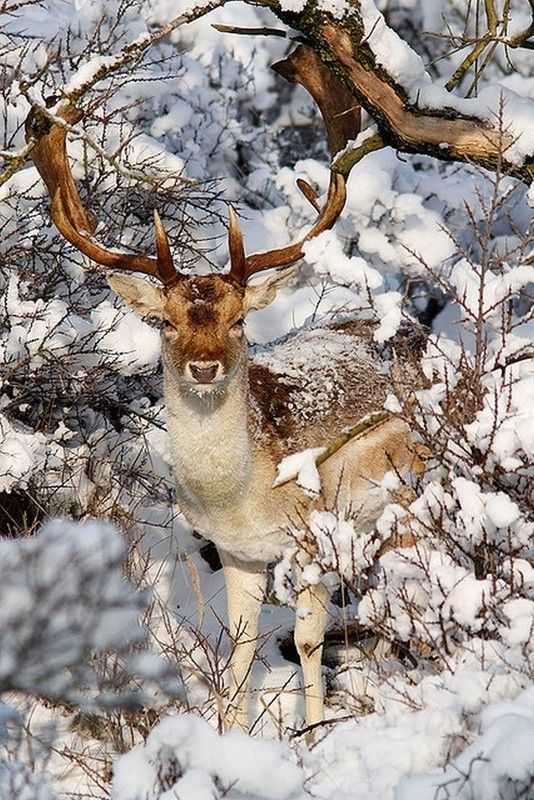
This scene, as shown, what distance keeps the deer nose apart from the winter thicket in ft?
2.19

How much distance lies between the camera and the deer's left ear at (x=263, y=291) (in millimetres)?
6910

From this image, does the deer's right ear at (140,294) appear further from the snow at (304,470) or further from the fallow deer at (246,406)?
Answer: the snow at (304,470)

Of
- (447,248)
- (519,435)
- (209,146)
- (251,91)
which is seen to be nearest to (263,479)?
(519,435)

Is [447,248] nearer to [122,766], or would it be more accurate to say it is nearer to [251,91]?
[251,91]

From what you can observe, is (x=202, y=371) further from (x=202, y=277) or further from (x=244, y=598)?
(x=244, y=598)

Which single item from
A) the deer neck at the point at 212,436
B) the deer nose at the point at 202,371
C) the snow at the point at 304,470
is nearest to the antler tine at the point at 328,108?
the deer neck at the point at 212,436

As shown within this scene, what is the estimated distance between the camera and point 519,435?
17.7 feet

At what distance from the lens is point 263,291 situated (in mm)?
6941

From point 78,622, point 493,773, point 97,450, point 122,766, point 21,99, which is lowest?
point 493,773

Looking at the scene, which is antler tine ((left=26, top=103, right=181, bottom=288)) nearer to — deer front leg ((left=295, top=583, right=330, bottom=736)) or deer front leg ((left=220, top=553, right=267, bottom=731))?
deer front leg ((left=220, top=553, right=267, bottom=731))

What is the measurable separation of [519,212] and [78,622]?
10.8 metres

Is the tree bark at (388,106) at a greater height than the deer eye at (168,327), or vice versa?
the tree bark at (388,106)

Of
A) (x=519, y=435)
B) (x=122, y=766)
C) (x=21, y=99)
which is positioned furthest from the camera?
(x=21, y=99)

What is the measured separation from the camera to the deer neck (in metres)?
6.84
